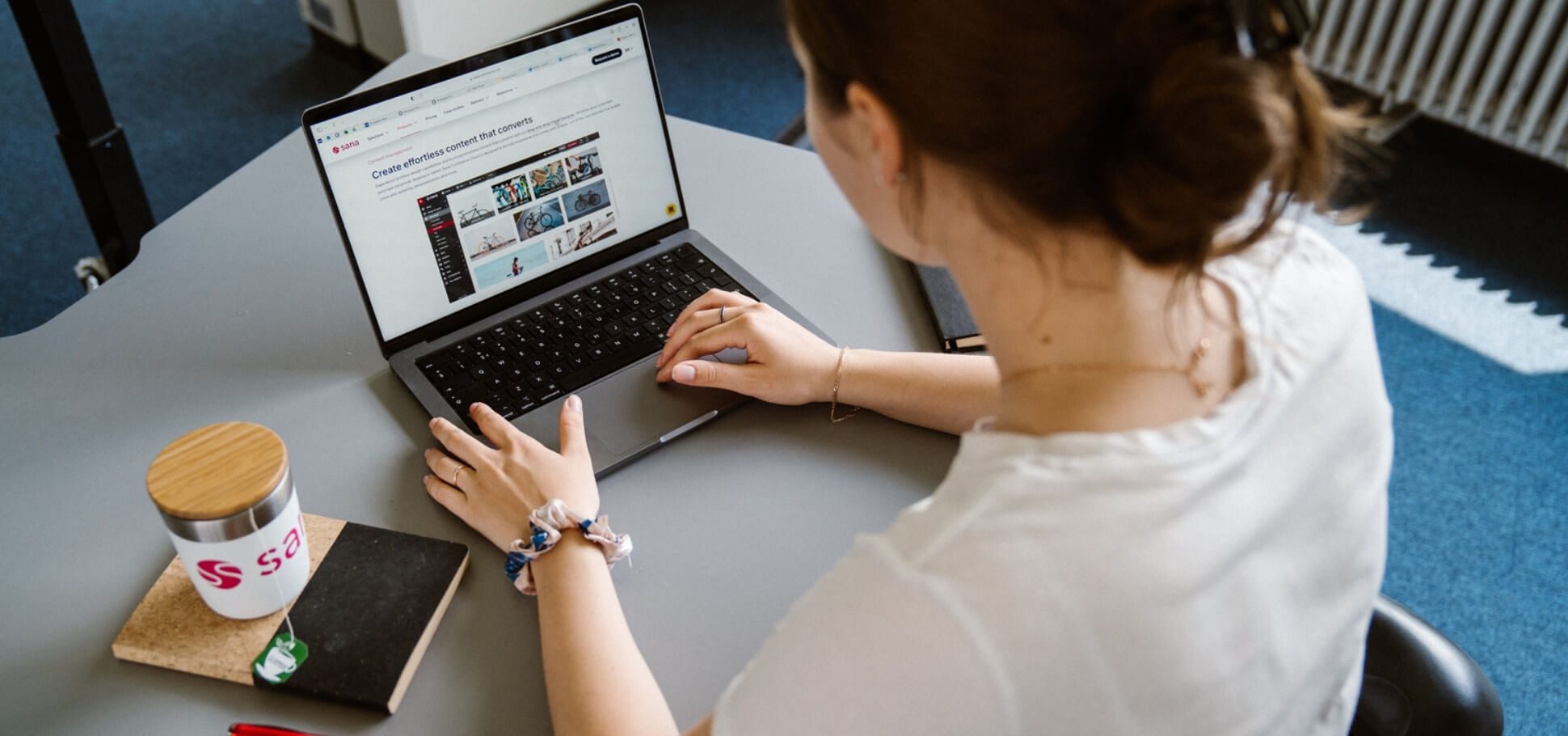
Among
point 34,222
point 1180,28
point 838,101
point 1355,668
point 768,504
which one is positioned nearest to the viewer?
point 1180,28

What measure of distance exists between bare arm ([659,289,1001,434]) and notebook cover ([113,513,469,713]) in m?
0.27

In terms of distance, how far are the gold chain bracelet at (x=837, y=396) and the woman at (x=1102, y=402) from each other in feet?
0.82

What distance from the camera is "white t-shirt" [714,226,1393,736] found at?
563mm

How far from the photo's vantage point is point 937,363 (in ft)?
3.24

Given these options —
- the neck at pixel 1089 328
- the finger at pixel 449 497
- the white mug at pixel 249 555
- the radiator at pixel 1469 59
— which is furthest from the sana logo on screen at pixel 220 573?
the radiator at pixel 1469 59

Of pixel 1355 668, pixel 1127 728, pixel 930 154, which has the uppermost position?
pixel 930 154

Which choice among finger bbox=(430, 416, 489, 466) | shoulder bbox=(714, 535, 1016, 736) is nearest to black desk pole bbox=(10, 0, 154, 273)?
finger bbox=(430, 416, 489, 466)

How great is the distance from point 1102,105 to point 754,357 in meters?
0.48

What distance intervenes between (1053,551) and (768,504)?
0.38 metres

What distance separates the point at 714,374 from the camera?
3.22 feet

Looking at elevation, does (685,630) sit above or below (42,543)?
below

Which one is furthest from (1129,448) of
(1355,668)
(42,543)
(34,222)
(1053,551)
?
(34,222)

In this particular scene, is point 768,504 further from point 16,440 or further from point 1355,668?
point 16,440

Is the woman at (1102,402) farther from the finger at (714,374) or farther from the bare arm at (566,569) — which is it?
the finger at (714,374)
